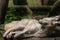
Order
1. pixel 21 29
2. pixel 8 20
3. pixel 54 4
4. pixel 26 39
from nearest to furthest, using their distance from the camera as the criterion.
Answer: pixel 26 39 → pixel 21 29 → pixel 8 20 → pixel 54 4

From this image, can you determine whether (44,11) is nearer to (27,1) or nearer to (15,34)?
(27,1)

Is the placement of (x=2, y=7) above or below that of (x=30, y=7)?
above

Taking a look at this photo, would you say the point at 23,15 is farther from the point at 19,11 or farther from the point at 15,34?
the point at 15,34

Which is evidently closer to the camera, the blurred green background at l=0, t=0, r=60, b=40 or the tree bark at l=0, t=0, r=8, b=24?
the tree bark at l=0, t=0, r=8, b=24

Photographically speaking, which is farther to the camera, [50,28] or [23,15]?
[23,15]

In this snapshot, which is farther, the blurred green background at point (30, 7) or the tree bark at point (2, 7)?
the blurred green background at point (30, 7)

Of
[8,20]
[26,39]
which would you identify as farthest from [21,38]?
[8,20]

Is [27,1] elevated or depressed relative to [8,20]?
elevated

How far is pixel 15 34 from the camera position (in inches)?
150

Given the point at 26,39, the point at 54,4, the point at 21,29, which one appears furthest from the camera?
the point at 54,4

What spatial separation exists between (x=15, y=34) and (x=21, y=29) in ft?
0.83

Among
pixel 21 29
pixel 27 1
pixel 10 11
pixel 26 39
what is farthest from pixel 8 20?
pixel 26 39

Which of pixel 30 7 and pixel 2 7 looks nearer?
pixel 2 7

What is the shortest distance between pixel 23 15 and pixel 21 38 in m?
2.13
